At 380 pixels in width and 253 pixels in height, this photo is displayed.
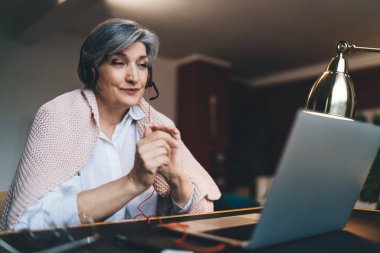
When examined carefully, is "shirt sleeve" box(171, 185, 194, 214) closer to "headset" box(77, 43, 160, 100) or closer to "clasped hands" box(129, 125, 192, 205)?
"clasped hands" box(129, 125, 192, 205)

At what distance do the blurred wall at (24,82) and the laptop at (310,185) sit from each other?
136 inches

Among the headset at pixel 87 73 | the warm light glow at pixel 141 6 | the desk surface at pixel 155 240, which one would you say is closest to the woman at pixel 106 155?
the headset at pixel 87 73

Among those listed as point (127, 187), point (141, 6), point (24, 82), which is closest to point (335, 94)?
point (127, 187)

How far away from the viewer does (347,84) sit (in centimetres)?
90

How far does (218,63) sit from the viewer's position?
5434mm

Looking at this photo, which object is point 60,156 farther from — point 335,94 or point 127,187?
point 335,94

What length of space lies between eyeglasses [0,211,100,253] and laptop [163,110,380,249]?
15 centimetres

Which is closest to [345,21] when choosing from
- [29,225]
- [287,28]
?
[287,28]

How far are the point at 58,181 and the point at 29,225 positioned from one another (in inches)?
6.5

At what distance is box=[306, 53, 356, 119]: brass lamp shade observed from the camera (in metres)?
0.87

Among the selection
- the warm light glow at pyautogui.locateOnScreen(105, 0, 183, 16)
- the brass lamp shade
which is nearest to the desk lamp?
the brass lamp shade

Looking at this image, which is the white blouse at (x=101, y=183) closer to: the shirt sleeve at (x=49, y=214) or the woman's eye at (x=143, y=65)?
the shirt sleeve at (x=49, y=214)

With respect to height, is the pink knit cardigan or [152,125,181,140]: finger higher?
[152,125,181,140]: finger

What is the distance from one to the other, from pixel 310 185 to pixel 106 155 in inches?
31.7
